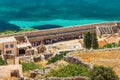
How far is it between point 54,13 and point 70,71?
72.4 metres

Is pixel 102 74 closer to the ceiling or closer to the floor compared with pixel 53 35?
closer to the floor

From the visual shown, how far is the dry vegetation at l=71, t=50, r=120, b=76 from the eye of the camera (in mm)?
34312

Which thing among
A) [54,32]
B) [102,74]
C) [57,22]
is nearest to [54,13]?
[57,22]

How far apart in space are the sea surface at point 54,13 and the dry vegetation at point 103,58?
55.6 m

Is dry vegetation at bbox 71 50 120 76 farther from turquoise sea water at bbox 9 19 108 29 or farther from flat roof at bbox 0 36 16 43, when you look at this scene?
turquoise sea water at bbox 9 19 108 29

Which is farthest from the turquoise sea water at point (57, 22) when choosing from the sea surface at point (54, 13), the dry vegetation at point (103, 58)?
the dry vegetation at point (103, 58)

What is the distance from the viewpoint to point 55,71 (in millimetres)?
32531

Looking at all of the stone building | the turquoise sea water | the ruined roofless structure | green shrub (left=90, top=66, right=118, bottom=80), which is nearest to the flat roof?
Result: the stone building

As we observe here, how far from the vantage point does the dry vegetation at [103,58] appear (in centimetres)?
3431

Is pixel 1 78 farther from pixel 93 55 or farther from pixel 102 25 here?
pixel 102 25

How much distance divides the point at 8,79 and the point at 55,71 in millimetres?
3567

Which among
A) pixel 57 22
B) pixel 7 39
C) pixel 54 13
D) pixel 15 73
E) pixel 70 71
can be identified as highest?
pixel 54 13

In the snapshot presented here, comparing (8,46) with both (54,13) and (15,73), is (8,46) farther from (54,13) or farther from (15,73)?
(54,13)

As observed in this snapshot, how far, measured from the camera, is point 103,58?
35688 mm
